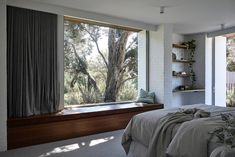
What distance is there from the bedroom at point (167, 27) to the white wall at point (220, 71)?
11 cm

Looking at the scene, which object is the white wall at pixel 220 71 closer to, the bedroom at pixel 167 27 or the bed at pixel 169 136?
the bedroom at pixel 167 27

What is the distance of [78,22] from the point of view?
4906 millimetres

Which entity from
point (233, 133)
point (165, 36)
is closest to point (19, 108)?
point (233, 133)

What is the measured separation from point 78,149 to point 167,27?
350cm

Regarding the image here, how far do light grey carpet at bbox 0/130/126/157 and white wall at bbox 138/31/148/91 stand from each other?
6.57 ft

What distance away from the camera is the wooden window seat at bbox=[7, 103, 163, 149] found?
3.66 m

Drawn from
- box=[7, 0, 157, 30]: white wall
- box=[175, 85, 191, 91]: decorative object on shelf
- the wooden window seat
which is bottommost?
the wooden window seat

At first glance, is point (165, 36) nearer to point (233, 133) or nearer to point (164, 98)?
point (164, 98)

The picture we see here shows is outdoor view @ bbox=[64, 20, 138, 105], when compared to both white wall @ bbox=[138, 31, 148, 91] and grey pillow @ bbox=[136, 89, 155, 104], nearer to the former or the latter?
white wall @ bbox=[138, 31, 148, 91]

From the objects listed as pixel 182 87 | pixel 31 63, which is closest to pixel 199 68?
pixel 182 87

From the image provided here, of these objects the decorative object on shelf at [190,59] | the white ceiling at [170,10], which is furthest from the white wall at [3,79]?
the decorative object on shelf at [190,59]

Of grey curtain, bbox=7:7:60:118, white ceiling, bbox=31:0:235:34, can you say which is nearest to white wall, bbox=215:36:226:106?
white ceiling, bbox=31:0:235:34

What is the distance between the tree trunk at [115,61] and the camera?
5.56 meters

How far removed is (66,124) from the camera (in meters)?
4.13
